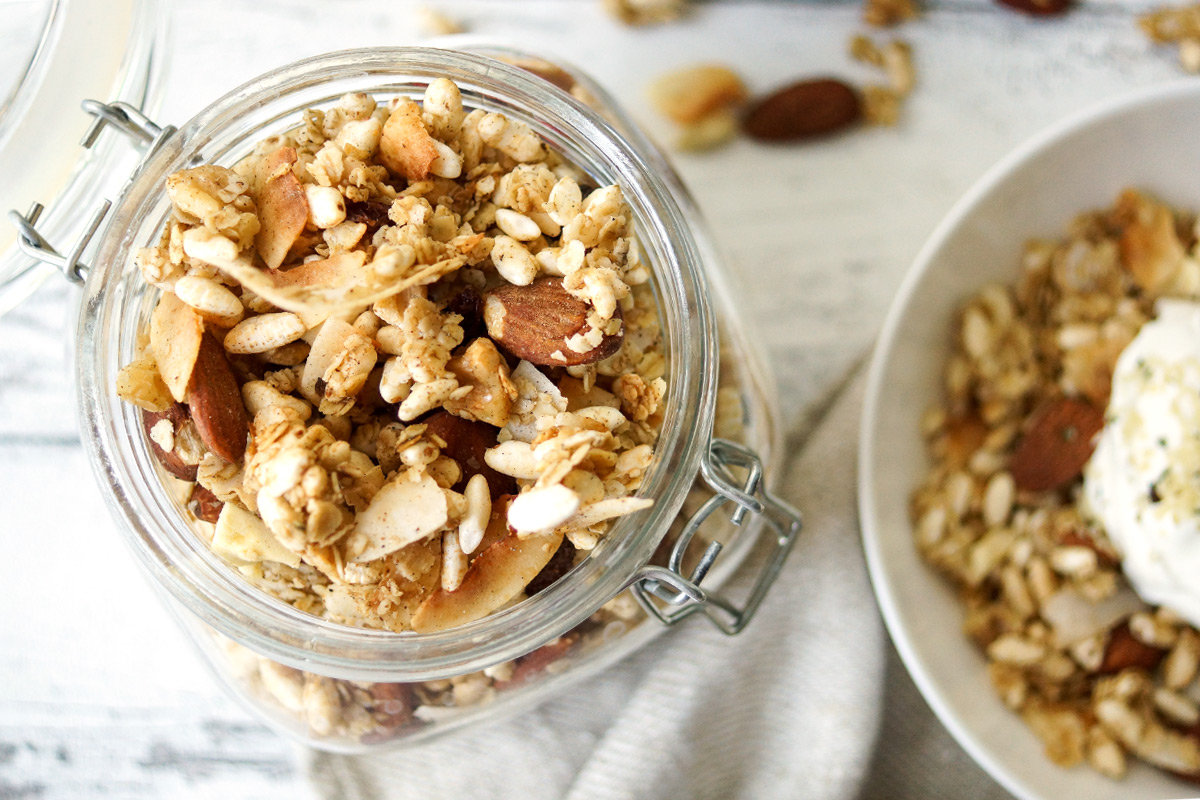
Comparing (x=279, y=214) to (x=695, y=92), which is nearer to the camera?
(x=279, y=214)

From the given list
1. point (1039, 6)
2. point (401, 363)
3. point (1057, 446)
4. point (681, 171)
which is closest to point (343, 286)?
point (401, 363)

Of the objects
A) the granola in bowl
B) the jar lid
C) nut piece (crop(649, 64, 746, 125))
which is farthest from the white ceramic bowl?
the jar lid

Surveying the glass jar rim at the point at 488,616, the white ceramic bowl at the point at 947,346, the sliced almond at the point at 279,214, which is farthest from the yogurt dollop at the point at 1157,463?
the sliced almond at the point at 279,214

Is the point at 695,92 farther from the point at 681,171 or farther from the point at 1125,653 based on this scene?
the point at 1125,653

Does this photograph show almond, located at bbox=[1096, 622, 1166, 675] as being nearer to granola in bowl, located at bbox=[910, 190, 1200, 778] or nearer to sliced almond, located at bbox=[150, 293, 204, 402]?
granola in bowl, located at bbox=[910, 190, 1200, 778]

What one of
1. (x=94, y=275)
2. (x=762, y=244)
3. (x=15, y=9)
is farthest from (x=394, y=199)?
(x=762, y=244)

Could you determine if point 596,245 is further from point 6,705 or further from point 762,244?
point 6,705
